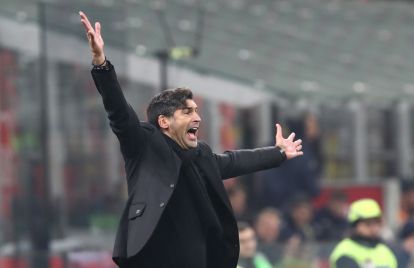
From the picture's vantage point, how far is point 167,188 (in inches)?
262

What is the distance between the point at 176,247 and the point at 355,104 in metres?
15.5

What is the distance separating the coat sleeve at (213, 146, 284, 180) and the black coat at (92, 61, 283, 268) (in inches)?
6.6

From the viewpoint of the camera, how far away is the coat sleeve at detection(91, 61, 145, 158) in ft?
21.2

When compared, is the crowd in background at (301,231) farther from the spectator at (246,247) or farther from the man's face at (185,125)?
the man's face at (185,125)

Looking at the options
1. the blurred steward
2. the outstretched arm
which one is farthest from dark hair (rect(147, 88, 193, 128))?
the blurred steward

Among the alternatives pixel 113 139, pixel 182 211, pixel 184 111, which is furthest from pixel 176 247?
pixel 113 139

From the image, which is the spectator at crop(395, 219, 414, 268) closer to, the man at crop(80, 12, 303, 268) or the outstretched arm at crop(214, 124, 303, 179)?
the outstretched arm at crop(214, 124, 303, 179)

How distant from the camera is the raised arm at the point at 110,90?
6461 millimetres

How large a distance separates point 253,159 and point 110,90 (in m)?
1.05

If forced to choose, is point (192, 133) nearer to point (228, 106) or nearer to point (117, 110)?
point (117, 110)

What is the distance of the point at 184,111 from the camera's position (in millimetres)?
6781

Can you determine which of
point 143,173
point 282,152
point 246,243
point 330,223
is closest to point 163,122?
point 143,173

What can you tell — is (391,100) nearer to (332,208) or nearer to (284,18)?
(332,208)

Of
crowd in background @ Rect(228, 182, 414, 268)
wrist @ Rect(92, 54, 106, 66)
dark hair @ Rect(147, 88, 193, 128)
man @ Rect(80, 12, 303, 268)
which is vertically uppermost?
wrist @ Rect(92, 54, 106, 66)
